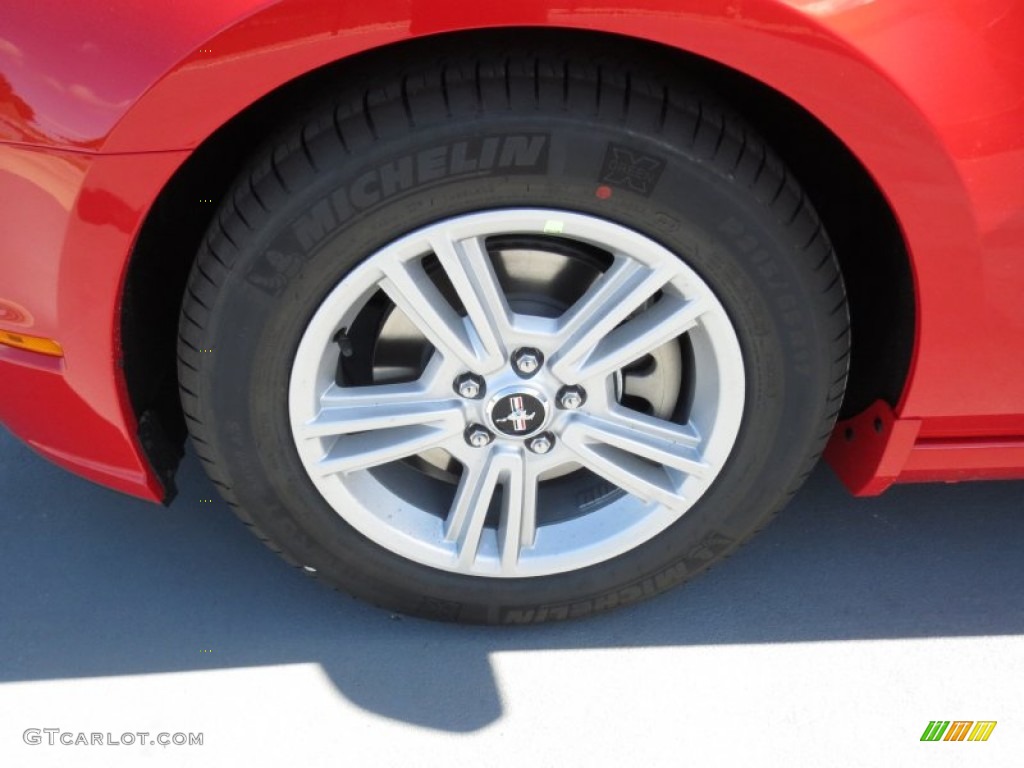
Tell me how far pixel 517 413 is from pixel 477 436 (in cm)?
8

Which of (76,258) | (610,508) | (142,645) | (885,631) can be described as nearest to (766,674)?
(885,631)

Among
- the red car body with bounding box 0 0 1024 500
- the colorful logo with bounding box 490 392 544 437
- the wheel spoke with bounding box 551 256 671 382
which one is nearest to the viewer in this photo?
the red car body with bounding box 0 0 1024 500

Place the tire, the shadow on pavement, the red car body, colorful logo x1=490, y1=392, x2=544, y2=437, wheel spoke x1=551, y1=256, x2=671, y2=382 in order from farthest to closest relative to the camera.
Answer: the shadow on pavement < colorful logo x1=490, y1=392, x2=544, y2=437 < wheel spoke x1=551, y1=256, x2=671, y2=382 < the tire < the red car body

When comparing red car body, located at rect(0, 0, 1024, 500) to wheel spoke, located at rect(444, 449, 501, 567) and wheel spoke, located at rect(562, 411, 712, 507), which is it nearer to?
wheel spoke, located at rect(562, 411, 712, 507)

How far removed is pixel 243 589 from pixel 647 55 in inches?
47.9

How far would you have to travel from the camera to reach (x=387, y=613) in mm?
1878

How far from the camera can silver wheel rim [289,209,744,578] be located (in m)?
1.48

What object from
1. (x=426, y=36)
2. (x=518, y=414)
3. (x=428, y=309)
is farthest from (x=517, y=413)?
(x=426, y=36)

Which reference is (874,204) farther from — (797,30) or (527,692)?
(527,692)

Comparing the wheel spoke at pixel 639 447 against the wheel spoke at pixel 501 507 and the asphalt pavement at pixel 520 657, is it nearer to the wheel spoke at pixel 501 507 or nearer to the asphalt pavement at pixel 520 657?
the wheel spoke at pixel 501 507

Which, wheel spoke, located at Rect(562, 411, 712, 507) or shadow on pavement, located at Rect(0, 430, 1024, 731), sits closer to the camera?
wheel spoke, located at Rect(562, 411, 712, 507)

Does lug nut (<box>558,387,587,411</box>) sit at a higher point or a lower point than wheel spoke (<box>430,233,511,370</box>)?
lower

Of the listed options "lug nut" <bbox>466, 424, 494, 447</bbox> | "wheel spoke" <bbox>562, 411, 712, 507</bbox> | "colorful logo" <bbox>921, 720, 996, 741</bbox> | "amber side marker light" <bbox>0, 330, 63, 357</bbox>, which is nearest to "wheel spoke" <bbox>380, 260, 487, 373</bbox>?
"lug nut" <bbox>466, 424, 494, 447</bbox>
